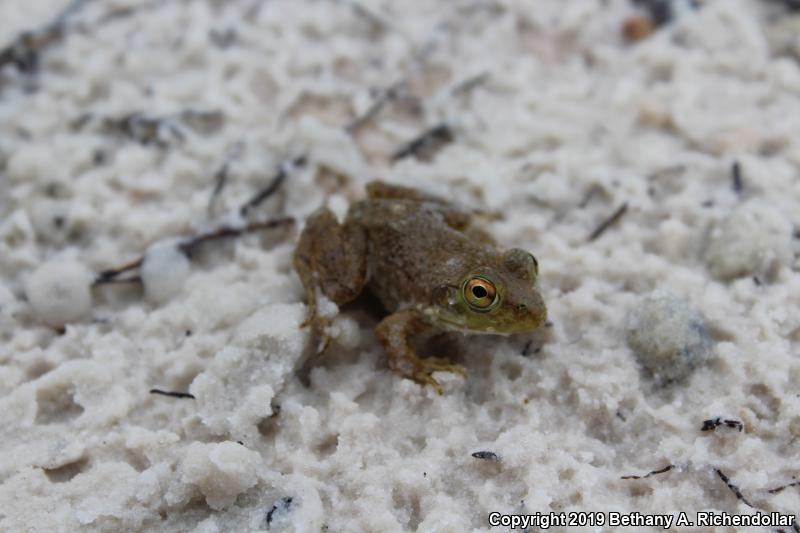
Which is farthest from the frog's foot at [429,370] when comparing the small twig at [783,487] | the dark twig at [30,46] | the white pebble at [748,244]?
the dark twig at [30,46]

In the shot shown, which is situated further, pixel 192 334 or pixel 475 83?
pixel 475 83

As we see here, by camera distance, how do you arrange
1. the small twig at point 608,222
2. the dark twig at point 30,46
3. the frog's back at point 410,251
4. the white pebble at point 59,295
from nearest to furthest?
the frog's back at point 410,251
the white pebble at point 59,295
the small twig at point 608,222
the dark twig at point 30,46

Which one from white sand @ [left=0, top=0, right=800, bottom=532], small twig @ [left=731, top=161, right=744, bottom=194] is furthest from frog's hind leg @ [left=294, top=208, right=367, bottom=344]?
small twig @ [left=731, top=161, right=744, bottom=194]

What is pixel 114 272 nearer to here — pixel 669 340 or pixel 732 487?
pixel 669 340

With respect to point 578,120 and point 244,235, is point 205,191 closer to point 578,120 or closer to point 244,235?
point 244,235

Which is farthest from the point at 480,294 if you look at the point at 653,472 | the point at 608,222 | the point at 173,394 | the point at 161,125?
the point at 161,125

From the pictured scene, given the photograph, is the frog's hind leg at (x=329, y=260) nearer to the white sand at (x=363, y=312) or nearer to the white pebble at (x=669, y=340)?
the white sand at (x=363, y=312)

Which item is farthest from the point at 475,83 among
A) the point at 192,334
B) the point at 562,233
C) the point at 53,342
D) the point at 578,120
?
the point at 53,342
